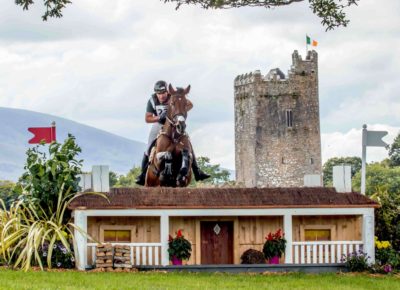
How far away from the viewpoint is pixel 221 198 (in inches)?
1200

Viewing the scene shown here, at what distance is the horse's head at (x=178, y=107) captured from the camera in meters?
32.3

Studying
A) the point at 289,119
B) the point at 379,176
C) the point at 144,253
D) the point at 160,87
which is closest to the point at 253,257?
the point at 144,253

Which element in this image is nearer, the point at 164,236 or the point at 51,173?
the point at 164,236

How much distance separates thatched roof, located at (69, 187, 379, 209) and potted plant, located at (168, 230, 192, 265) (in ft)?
2.71

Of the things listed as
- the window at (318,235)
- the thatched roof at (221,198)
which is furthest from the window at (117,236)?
the window at (318,235)

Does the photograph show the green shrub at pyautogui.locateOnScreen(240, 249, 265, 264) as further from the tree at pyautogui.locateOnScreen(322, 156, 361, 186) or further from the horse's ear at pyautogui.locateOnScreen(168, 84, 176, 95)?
the tree at pyautogui.locateOnScreen(322, 156, 361, 186)

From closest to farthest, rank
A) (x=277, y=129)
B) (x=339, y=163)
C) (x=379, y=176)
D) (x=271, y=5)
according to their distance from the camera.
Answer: (x=271, y=5) < (x=277, y=129) < (x=379, y=176) < (x=339, y=163)

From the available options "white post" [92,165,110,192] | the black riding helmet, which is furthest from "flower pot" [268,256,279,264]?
the black riding helmet

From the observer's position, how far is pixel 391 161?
418ft

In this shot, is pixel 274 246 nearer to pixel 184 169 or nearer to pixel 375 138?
pixel 184 169

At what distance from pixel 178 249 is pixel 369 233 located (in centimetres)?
468

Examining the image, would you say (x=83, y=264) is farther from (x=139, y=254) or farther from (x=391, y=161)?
(x=391, y=161)

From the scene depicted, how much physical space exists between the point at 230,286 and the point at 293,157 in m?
86.3

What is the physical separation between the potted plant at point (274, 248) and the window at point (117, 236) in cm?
335
